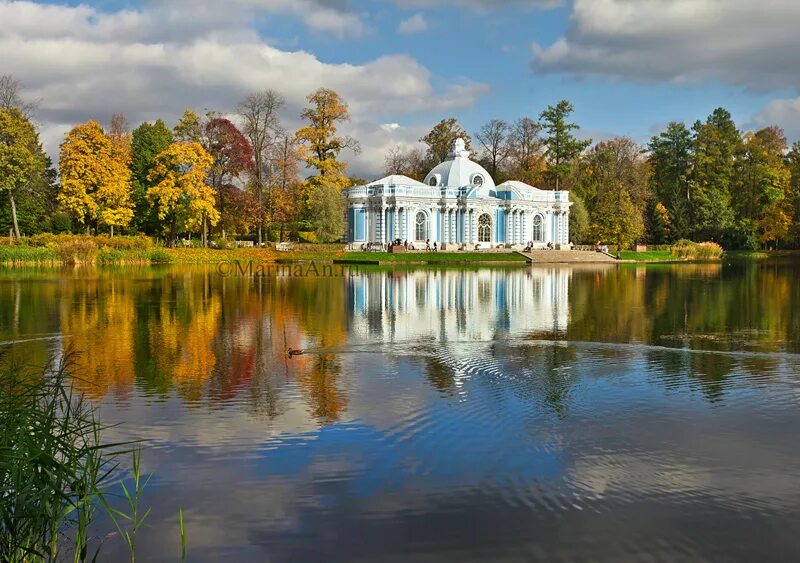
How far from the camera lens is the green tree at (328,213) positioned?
60594 mm

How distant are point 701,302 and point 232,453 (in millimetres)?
19871

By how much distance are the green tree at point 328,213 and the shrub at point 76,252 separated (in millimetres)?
21598

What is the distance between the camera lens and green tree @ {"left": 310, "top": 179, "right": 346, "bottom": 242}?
199ft

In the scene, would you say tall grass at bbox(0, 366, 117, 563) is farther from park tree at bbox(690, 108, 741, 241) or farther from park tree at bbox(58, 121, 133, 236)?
park tree at bbox(690, 108, 741, 241)

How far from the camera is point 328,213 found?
60719 mm

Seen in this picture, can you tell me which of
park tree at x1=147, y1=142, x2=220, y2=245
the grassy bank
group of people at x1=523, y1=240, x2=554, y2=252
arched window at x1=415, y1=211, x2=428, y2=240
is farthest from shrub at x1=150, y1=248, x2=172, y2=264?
group of people at x1=523, y1=240, x2=554, y2=252

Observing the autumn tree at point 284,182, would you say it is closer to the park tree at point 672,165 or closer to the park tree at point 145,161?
the park tree at point 145,161

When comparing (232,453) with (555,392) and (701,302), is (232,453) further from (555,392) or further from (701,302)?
(701,302)

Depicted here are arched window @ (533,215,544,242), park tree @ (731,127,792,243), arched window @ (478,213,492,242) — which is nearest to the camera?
arched window @ (478,213,492,242)

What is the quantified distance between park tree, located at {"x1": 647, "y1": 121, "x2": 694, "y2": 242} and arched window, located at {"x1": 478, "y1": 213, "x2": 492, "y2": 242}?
2321cm

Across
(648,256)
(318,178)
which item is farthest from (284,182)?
(648,256)

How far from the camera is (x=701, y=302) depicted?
2372cm

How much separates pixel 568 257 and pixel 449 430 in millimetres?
52200

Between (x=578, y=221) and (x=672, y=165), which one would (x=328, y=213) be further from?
(x=672, y=165)
